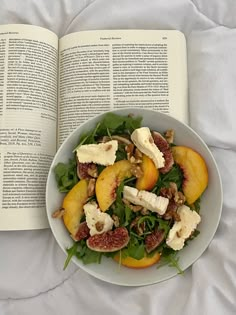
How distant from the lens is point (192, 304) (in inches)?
31.3

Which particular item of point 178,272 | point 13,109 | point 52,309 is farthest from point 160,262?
point 13,109

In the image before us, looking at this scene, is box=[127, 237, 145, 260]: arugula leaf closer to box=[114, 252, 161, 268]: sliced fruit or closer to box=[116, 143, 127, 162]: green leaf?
box=[114, 252, 161, 268]: sliced fruit

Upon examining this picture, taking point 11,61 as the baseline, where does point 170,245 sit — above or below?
below

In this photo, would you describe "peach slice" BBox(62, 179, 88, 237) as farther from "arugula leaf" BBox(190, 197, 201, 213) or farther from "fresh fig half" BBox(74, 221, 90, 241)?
"arugula leaf" BBox(190, 197, 201, 213)

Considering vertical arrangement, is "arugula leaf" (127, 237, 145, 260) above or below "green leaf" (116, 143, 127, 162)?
below

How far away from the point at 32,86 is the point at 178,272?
0.39 meters

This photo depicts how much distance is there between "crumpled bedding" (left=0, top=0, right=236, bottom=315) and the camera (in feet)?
2.68

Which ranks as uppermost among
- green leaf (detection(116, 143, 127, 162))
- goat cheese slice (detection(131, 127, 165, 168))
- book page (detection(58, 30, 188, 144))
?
book page (detection(58, 30, 188, 144))

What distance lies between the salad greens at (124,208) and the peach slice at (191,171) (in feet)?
0.04

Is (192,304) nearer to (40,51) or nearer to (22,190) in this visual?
(22,190)

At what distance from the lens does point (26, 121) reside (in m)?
0.87

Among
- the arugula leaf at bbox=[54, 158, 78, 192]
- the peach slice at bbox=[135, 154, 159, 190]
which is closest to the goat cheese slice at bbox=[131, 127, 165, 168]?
the peach slice at bbox=[135, 154, 159, 190]

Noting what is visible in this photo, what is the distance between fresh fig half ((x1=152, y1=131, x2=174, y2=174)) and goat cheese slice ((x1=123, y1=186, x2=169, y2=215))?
45mm

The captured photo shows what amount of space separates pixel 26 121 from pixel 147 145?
217 mm
